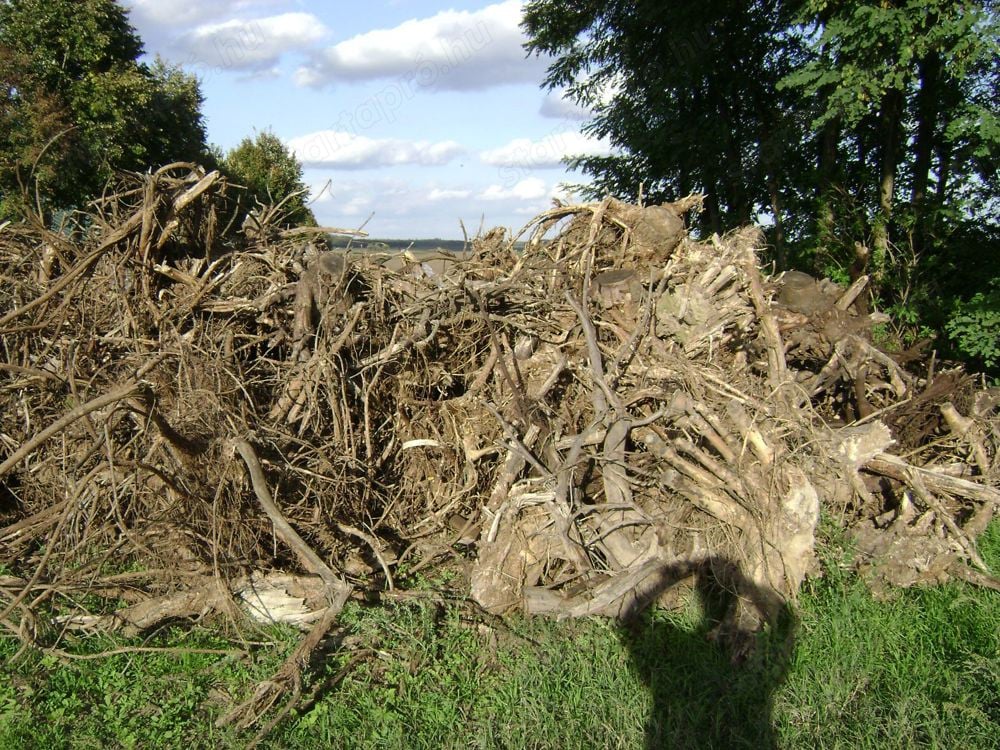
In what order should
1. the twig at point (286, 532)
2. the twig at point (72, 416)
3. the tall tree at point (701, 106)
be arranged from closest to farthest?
the twig at point (72, 416)
the twig at point (286, 532)
the tall tree at point (701, 106)

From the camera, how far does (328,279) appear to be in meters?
4.88

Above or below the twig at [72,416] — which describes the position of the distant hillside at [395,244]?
above

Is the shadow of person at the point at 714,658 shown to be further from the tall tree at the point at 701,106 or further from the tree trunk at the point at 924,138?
the tall tree at the point at 701,106

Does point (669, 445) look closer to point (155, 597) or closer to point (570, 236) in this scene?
point (570, 236)

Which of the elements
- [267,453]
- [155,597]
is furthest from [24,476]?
Answer: [267,453]

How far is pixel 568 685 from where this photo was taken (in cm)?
346

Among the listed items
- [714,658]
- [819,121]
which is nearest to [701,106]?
[819,121]

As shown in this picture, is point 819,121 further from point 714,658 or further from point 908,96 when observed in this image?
point 714,658

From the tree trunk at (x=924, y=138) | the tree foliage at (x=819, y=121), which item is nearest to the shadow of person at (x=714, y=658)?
the tree foliage at (x=819, y=121)

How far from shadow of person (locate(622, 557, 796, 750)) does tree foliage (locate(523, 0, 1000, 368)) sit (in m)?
4.31

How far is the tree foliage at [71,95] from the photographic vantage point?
44.5ft

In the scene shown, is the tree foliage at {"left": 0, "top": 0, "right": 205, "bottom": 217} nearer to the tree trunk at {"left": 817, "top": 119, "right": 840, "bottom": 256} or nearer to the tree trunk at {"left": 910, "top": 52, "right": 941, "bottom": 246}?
the tree trunk at {"left": 817, "top": 119, "right": 840, "bottom": 256}

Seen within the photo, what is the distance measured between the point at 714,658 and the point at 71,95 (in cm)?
1598

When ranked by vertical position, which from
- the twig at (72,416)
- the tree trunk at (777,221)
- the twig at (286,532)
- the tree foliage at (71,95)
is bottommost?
the twig at (286,532)
